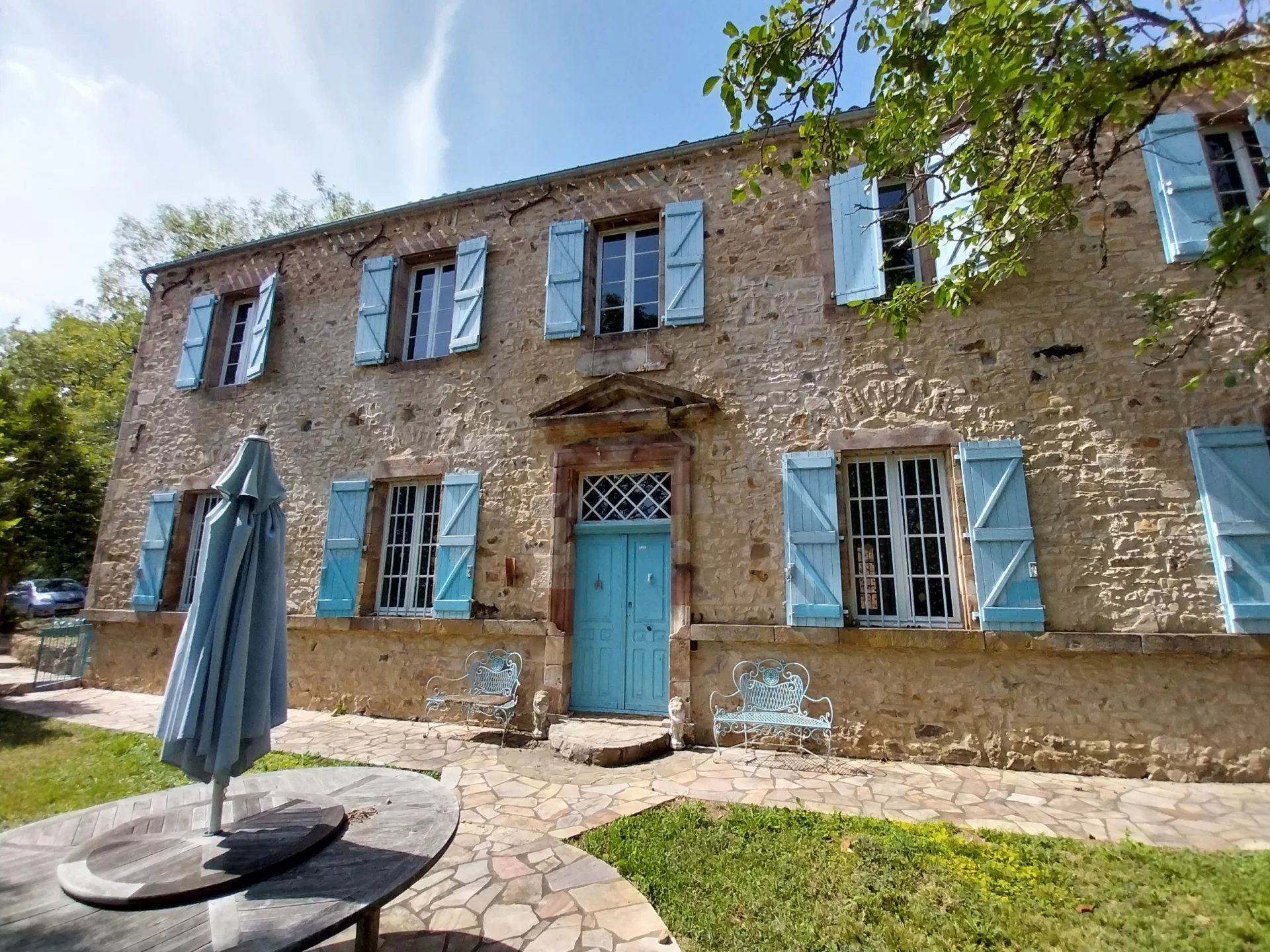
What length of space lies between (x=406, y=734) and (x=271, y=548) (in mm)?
3971

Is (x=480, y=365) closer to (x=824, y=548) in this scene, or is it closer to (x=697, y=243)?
(x=697, y=243)

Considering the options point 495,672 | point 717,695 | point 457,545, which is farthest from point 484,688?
point 717,695

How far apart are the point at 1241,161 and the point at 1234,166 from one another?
0.09m

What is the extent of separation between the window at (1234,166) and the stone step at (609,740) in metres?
7.01

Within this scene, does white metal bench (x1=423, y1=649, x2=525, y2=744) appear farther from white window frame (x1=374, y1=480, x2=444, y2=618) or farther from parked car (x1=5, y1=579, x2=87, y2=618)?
parked car (x1=5, y1=579, x2=87, y2=618)

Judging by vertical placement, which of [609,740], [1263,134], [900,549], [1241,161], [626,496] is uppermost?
[1263,134]

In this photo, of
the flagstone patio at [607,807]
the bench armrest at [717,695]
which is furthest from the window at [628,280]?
the flagstone patio at [607,807]

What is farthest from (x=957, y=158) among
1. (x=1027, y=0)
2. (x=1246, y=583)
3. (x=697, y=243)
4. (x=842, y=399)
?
(x=1246, y=583)

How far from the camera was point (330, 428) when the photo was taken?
7488 mm

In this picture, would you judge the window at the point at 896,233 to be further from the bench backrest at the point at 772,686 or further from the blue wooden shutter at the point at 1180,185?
the bench backrest at the point at 772,686

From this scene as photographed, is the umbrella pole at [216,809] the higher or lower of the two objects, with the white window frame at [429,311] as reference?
lower

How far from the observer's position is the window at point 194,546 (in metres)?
7.90

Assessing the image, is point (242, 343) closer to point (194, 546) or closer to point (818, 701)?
point (194, 546)

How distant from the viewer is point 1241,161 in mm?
5227
